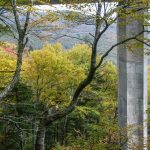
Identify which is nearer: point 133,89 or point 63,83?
point 133,89

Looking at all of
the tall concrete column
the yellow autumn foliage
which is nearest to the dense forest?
the yellow autumn foliage

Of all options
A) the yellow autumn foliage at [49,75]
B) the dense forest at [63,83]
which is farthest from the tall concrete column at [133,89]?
the yellow autumn foliage at [49,75]

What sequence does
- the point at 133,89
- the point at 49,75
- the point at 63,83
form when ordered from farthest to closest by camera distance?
the point at 63,83 → the point at 49,75 → the point at 133,89

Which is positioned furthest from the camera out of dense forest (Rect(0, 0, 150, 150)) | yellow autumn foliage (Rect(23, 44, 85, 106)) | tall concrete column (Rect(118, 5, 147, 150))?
yellow autumn foliage (Rect(23, 44, 85, 106))

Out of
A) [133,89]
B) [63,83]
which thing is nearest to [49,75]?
[63,83]

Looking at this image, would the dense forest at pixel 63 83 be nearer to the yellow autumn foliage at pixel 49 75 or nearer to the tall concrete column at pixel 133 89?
the yellow autumn foliage at pixel 49 75

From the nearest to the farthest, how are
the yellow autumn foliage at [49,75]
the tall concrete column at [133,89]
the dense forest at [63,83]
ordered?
the dense forest at [63,83] → the tall concrete column at [133,89] → the yellow autumn foliage at [49,75]

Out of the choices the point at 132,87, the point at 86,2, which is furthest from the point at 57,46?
the point at 86,2

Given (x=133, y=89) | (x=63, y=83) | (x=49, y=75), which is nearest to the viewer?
(x=133, y=89)

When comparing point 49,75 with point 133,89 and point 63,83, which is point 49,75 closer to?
point 63,83

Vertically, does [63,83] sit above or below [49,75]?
below

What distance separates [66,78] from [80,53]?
1378 cm

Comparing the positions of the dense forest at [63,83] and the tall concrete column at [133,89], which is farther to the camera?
the tall concrete column at [133,89]

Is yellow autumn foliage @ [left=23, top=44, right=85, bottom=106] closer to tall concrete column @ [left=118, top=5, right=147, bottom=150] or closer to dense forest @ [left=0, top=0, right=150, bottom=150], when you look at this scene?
dense forest @ [left=0, top=0, right=150, bottom=150]
